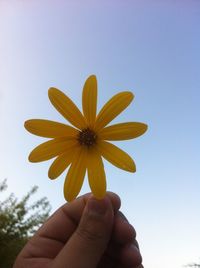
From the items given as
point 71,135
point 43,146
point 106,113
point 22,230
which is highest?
point 106,113

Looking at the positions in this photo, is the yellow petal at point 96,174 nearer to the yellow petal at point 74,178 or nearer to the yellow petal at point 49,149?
the yellow petal at point 74,178

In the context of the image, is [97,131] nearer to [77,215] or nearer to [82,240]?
[82,240]

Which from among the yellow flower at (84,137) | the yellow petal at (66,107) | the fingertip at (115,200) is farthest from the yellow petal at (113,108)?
the fingertip at (115,200)

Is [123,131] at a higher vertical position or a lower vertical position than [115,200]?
higher

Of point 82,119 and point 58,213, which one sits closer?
point 82,119

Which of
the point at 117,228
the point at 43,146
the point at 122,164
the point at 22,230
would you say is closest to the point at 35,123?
the point at 43,146

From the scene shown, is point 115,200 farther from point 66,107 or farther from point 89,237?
point 66,107

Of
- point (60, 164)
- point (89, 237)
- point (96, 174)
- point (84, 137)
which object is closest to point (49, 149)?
point (60, 164)
